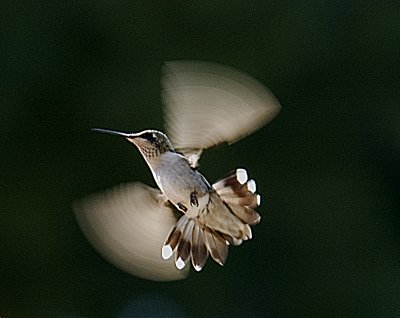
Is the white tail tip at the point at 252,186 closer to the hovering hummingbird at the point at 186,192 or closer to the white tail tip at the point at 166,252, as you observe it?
the hovering hummingbird at the point at 186,192

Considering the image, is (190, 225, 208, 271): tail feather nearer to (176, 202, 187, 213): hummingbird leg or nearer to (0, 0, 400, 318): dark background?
(176, 202, 187, 213): hummingbird leg

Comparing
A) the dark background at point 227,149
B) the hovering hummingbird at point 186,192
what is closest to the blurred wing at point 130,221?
the hovering hummingbird at point 186,192

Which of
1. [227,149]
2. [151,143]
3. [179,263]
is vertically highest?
[227,149]

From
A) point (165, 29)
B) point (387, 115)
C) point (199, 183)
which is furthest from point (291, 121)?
point (199, 183)

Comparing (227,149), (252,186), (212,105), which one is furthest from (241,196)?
(227,149)

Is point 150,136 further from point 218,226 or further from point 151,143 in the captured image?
point 218,226

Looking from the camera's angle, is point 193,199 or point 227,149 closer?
point 193,199

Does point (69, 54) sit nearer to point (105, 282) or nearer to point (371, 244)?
point (105, 282)

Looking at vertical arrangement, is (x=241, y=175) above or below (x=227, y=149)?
below

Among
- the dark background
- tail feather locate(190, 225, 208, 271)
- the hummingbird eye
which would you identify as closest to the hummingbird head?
the hummingbird eye
